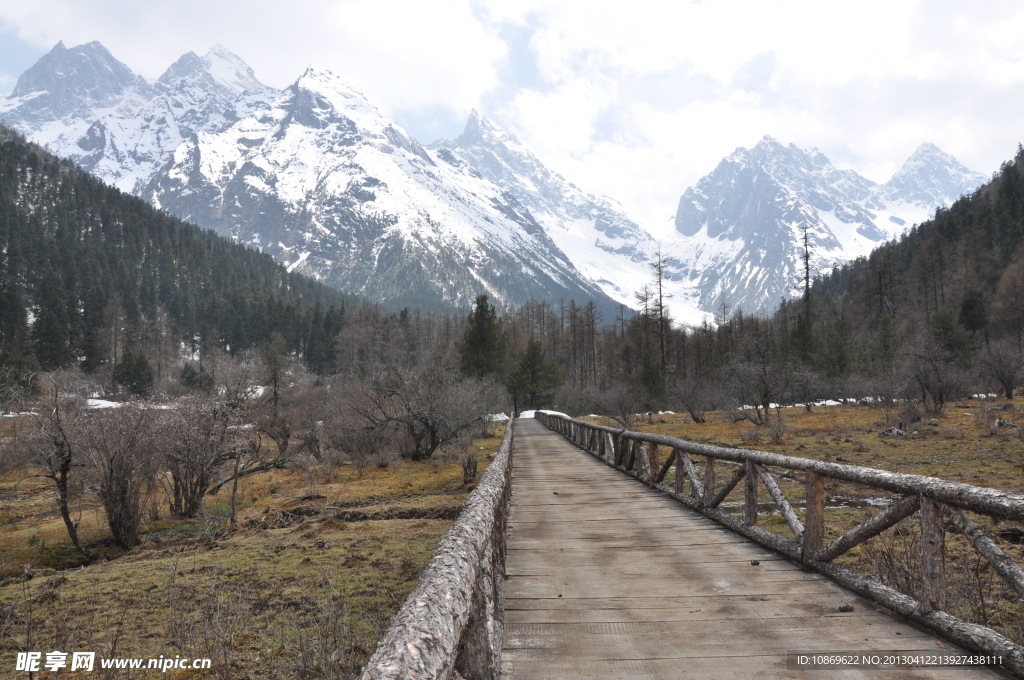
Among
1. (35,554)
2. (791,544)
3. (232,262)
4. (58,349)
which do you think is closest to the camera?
(791,544)

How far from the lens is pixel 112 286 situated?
114m

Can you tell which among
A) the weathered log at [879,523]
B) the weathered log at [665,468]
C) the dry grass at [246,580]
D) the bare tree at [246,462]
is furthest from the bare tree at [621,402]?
the weathered log at [879,523]

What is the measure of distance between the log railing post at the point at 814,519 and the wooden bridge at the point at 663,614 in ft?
0.07

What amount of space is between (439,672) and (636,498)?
932 centimetres

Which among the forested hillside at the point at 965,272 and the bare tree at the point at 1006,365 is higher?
the forested hillside at the point at 965,272

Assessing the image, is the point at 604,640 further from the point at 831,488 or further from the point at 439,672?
the point at 831,488

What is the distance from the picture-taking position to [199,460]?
19.2 metres

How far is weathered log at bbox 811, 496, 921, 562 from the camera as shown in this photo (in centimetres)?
446


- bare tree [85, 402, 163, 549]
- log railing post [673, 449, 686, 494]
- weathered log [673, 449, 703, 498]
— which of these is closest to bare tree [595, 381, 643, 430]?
log railing post [673, 449, 686, 494]

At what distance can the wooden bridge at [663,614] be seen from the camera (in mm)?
2861

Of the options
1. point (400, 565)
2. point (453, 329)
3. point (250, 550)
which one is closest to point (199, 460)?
point (250, 550)

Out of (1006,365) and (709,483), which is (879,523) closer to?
(709,483)

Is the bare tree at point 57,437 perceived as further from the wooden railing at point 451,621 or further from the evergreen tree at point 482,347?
the evergreen tree at point 482,347

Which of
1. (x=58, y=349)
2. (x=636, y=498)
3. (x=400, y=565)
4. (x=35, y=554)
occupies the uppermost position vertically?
(x=58, y=349)
